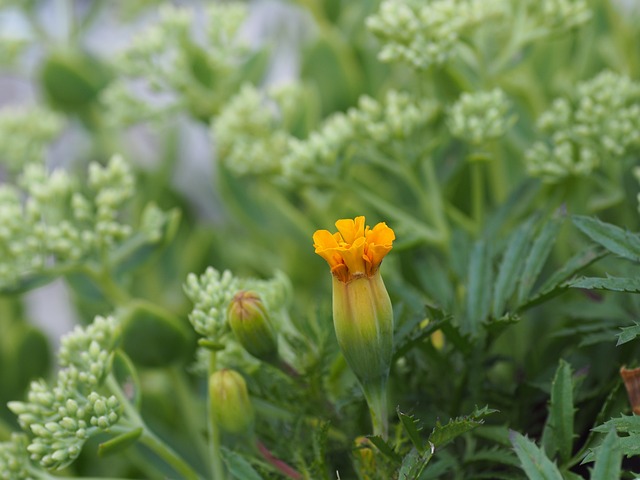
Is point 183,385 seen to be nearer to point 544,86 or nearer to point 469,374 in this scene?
point 469,374

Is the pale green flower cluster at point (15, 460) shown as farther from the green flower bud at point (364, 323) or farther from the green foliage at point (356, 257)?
the green flower bud at point (364, 323)

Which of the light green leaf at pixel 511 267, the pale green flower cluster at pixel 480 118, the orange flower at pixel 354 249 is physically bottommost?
the light green leaf at pixel 511 267

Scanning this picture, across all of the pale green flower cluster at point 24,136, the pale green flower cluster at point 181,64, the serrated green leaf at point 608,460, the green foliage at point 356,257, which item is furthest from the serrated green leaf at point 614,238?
the pale green flower cluster at point 24,136

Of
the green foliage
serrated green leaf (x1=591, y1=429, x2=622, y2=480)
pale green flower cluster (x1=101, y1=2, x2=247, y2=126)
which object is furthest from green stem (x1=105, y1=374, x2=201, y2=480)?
pale green flower cluster (x1=101, y1=2, x2=247, y2=126)

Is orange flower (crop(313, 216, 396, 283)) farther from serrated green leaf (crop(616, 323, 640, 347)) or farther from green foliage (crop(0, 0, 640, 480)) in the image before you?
serrated green leaf (crop(616, 323, 640, 347))

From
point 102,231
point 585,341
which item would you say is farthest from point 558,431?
point 102,231

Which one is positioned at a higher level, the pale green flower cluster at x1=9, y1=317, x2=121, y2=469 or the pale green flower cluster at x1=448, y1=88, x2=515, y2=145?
the pale green flower cluster at x1=448, y1=88, x2=515, y2=145
